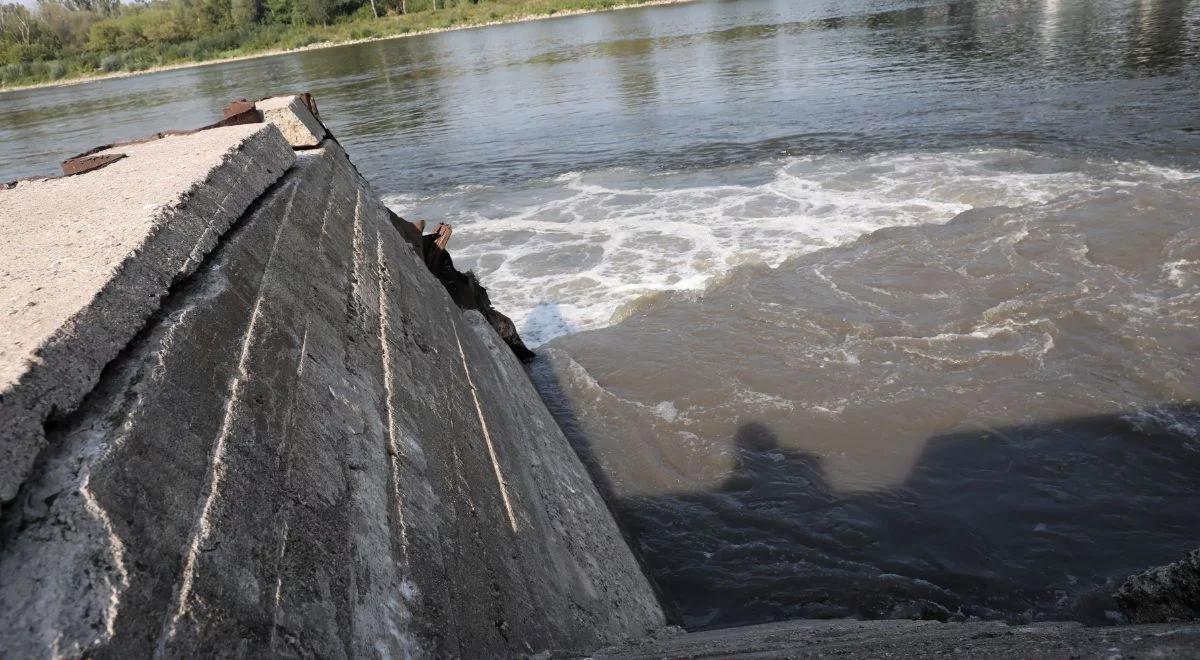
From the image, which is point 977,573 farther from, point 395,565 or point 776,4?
point 776,4

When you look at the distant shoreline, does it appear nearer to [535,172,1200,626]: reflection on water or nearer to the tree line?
the tree line

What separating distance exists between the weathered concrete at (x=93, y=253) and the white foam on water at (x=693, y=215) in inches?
194

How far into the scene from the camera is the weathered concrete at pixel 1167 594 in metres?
2.65

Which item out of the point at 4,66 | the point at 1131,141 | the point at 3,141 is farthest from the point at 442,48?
the point at 4,66

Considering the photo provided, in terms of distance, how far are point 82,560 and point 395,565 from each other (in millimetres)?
770

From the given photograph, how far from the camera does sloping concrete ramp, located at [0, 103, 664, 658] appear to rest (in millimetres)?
1365

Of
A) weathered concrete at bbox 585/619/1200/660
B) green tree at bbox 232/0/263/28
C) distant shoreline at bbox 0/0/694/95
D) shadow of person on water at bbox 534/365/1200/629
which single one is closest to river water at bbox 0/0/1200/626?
shadow of person on water at bbox 534/365/1200/629

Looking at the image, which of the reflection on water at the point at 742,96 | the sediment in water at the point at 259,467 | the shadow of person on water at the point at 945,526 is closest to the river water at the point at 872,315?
the shadow of person on water at the point at 945,526

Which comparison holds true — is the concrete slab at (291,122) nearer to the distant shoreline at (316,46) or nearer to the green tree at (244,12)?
the distant shoreline at (316,46)

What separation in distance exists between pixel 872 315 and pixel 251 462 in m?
6.51

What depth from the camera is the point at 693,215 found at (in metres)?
11.4

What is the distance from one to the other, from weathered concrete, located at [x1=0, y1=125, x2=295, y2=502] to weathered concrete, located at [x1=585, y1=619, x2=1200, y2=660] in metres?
1.53

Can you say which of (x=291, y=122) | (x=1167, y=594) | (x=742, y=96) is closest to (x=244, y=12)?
(x=742, y=96)

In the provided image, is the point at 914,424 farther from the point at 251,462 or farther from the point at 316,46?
the point at 316,46
